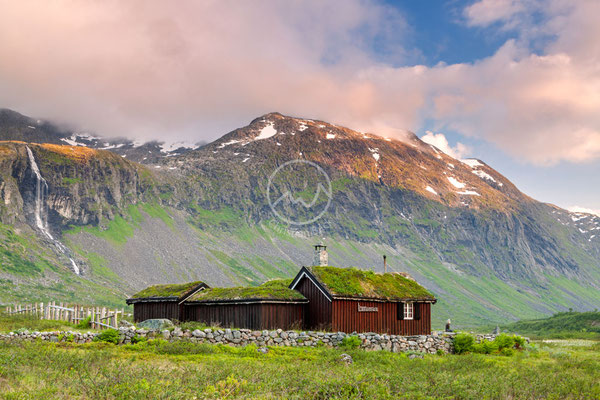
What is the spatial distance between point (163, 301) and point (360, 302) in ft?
54.4

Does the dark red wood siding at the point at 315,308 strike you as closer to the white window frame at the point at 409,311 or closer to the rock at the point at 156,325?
the white window frame at the point at 409,311

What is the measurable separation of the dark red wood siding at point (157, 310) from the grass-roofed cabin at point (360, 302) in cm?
986

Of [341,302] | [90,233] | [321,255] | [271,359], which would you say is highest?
[90,233]

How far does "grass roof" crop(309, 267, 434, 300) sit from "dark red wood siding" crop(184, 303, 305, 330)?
3100 mm

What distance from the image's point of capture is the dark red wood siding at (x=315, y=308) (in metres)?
39.6

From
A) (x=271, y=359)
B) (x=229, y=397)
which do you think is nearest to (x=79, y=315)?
(x=271, y=359)

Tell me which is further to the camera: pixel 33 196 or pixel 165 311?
pixel 33 196

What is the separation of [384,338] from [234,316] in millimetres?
11363

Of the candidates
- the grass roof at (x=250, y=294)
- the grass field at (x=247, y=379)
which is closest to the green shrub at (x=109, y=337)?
the grass field at (x=247, y=379)

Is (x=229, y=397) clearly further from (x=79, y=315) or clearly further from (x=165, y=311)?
(x=79, y=315)

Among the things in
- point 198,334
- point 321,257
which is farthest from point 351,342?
point 321,257

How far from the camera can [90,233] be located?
19425 cm

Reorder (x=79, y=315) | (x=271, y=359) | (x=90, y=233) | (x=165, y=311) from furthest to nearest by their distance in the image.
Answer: (x=90, y=233)
(x=79, y=315)
(x=165, y=311)
(x=271, y=359)

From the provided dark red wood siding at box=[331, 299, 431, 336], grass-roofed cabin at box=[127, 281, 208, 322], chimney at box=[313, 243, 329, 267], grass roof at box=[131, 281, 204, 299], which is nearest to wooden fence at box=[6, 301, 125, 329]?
grass-roofed cabin at box=[127, 281, 208, 322]
